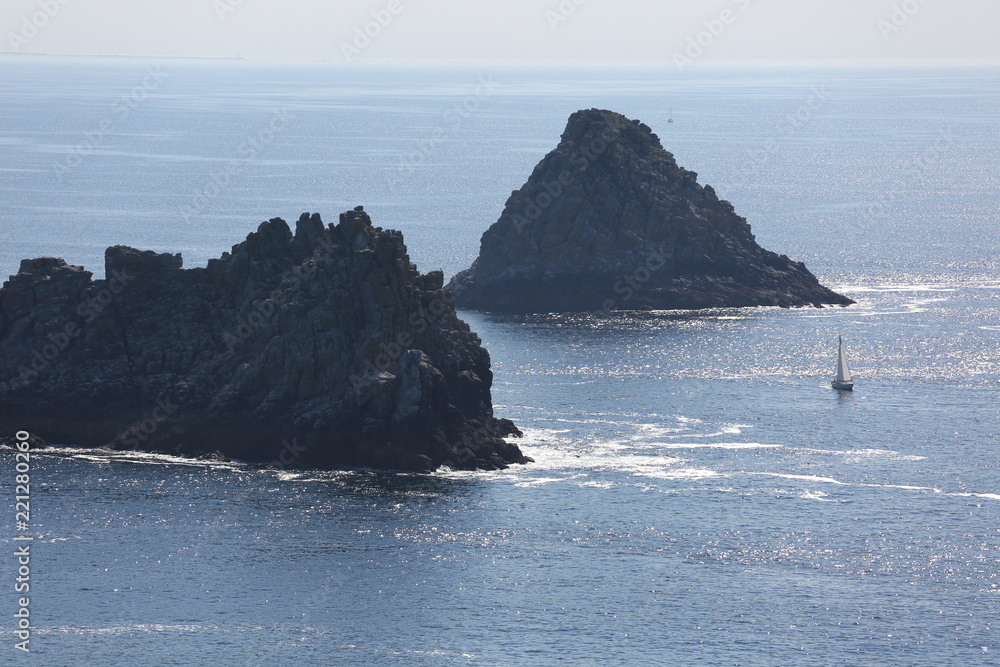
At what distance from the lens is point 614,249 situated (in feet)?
582

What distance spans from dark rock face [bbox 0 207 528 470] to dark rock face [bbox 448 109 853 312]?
50819 millimetres

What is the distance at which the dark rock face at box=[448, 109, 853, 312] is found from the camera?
176 metres

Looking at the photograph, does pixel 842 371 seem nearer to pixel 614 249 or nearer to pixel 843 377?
pixel 843 377

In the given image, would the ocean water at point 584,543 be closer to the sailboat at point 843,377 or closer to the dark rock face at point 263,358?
the sailboat at point 843,377

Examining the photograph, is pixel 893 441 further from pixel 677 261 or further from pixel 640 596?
pixel 677 261

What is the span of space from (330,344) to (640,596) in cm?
3586

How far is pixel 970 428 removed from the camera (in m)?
128

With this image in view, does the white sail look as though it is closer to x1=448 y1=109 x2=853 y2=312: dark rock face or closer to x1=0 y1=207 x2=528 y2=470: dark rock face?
x1=0 y1=207 x2=528 y2=470: dark rock face

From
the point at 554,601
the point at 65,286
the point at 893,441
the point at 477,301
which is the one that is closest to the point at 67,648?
the point at 554,601

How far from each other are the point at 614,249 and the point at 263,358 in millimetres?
67285

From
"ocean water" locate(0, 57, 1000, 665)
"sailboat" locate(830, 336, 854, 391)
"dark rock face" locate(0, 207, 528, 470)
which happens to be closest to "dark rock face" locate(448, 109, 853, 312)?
"ocean water" locate(0, 57, 1000, 665)

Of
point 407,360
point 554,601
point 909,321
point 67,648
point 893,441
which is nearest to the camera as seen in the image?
point 67,648

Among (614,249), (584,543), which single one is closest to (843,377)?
(614,249)

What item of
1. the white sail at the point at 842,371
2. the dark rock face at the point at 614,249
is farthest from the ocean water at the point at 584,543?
the dark rock face at the point at 614,249
